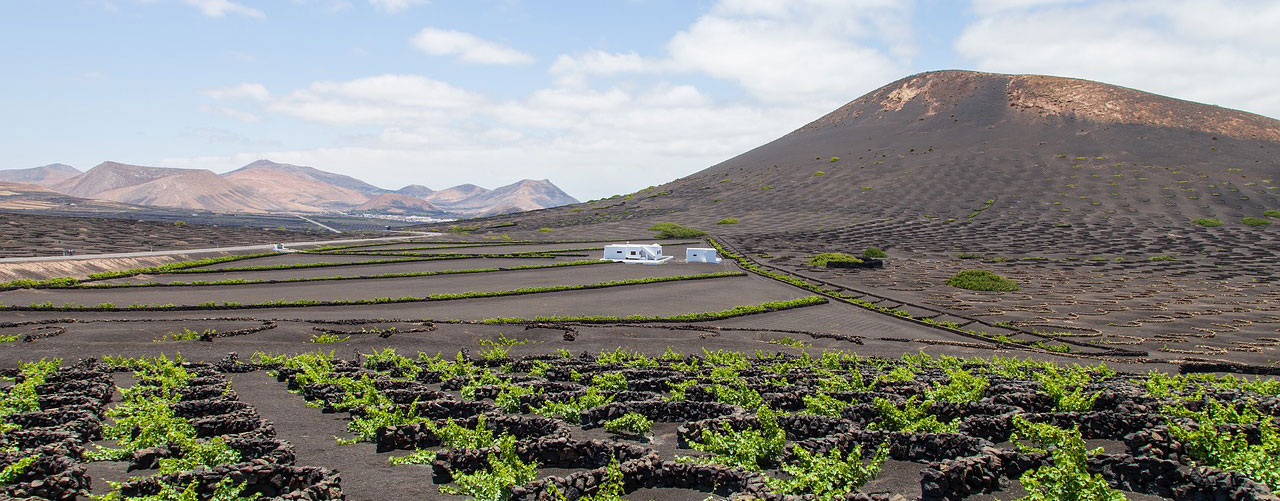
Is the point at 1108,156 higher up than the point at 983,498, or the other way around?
the point at 1108,156

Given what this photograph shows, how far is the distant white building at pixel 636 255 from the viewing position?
80500 millimetres

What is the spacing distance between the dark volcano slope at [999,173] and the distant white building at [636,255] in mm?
39303

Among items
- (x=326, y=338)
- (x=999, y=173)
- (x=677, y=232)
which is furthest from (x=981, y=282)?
(x=999, y=173)

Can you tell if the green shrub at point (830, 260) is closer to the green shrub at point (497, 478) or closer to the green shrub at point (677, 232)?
the green shrub at point (677, 232)

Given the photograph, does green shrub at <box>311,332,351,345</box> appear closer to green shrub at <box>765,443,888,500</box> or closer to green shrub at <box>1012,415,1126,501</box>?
green shrub at <box>765,443,888,500</box>

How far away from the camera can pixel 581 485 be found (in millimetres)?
12695

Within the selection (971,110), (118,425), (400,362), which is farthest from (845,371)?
(971,110)

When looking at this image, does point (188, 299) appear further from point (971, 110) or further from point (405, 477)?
point (971, 110)

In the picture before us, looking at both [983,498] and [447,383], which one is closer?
[983,498]

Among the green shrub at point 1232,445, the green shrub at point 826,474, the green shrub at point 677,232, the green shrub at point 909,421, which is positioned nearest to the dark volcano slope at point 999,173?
the green shrub at point 677,232

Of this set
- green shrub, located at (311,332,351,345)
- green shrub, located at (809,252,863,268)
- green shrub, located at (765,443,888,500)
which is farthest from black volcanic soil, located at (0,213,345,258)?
green shrub, located at (765,443,888,500)

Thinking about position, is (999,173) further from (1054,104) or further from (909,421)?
(909,421)

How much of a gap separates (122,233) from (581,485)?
114 meters

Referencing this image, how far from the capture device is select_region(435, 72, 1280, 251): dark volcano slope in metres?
112
